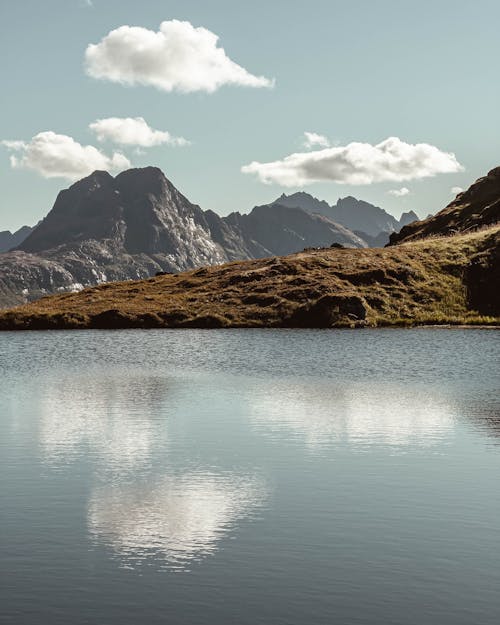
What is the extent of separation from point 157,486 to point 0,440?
12115 mm

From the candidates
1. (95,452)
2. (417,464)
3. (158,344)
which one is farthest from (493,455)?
(158,344)

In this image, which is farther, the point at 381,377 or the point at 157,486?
the point at 381,377

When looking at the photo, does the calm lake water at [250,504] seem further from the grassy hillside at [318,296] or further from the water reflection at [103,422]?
the grassy hillside at [318,296]

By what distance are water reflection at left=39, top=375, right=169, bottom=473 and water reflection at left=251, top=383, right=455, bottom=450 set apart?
6.05m

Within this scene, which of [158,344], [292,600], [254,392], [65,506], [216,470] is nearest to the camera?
[292,600]

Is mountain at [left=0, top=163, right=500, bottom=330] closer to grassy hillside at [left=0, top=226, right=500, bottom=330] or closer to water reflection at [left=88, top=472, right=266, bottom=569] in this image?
grassy hillside at [left=0, top=226, right=500, bottom=330]

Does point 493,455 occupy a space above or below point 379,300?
below

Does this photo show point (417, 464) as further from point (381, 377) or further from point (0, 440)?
point (381, 377)

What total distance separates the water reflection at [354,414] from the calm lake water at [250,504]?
6.0 inches

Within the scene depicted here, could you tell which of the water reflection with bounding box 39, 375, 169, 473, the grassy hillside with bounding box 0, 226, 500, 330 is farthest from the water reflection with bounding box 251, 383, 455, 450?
the grassy hillside with bounding box 0, 226, 500, 330

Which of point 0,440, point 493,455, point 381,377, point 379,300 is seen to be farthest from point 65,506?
point 379,300

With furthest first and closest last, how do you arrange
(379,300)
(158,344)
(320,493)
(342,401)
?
(379,300)
(158,344)
(342,401)
(320,493)

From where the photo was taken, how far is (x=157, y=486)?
25859mm

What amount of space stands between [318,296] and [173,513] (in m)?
125
